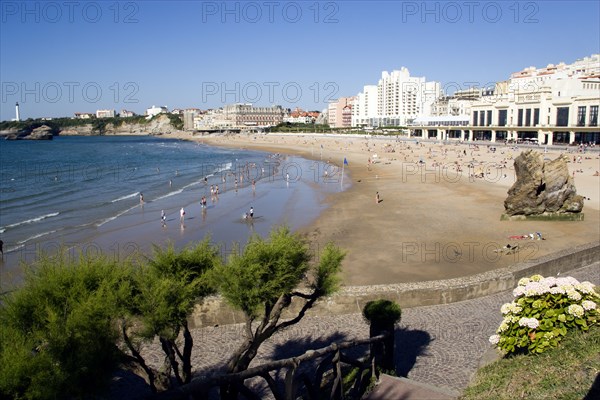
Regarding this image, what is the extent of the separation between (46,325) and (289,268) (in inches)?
125

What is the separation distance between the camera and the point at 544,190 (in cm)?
2264

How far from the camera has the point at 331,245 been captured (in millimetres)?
7992

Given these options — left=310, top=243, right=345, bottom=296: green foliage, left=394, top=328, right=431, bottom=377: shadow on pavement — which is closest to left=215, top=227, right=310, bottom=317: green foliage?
left=310, top=243, right=345, bottom=296: green foliage

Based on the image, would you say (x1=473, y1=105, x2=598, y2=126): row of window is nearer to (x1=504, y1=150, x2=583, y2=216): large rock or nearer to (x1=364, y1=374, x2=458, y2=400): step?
(x1=504, y1=150, x2=583, y2=216): large rock

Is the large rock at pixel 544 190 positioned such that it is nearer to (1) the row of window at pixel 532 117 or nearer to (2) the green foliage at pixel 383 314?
(2) the green foliage at pixel 383 314

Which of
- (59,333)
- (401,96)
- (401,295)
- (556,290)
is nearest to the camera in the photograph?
(59,333)

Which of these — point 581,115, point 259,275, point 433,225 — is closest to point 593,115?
point 581,115

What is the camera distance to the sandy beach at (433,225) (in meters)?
16.6

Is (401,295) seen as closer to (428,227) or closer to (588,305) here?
(588,305)

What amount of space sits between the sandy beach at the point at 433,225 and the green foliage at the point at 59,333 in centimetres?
1017

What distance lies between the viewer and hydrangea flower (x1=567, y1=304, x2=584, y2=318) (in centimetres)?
652

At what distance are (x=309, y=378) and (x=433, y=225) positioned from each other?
58.3 feet

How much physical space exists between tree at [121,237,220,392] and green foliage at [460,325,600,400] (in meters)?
3.96

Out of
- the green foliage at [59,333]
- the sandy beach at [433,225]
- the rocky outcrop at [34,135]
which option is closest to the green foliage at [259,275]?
the green foliage at [59,333]
